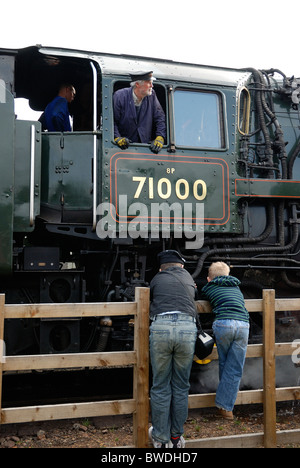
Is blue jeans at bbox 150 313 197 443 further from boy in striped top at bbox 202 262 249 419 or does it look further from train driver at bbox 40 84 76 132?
train driver at bbox 40 84 76 132

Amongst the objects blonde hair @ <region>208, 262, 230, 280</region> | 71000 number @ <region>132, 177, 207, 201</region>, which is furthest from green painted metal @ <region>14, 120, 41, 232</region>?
blonde hair @ <region>208, 262, 230, 280</region>

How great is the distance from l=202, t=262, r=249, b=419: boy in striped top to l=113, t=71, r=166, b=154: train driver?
2.14 metres

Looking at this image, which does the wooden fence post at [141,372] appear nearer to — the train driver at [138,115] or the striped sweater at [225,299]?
the striped sweater at [225,299]

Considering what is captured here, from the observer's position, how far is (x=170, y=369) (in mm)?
3709

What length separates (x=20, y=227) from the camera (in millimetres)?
4969

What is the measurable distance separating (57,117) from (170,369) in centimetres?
357

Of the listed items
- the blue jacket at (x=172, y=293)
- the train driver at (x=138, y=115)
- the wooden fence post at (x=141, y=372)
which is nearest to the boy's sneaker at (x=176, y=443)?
the wooden fence post at (x=141, y=372)

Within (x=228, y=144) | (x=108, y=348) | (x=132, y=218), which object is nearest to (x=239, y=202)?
(x=228, y=144)

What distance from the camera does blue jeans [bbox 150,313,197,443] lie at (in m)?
3.63

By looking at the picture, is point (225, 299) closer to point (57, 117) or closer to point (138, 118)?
point (138, 118)

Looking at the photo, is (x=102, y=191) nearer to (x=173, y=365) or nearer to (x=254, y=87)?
(x=173, y=365)

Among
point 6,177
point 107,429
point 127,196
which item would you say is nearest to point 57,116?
point 6,177

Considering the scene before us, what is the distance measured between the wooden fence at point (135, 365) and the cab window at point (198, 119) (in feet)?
7.82
